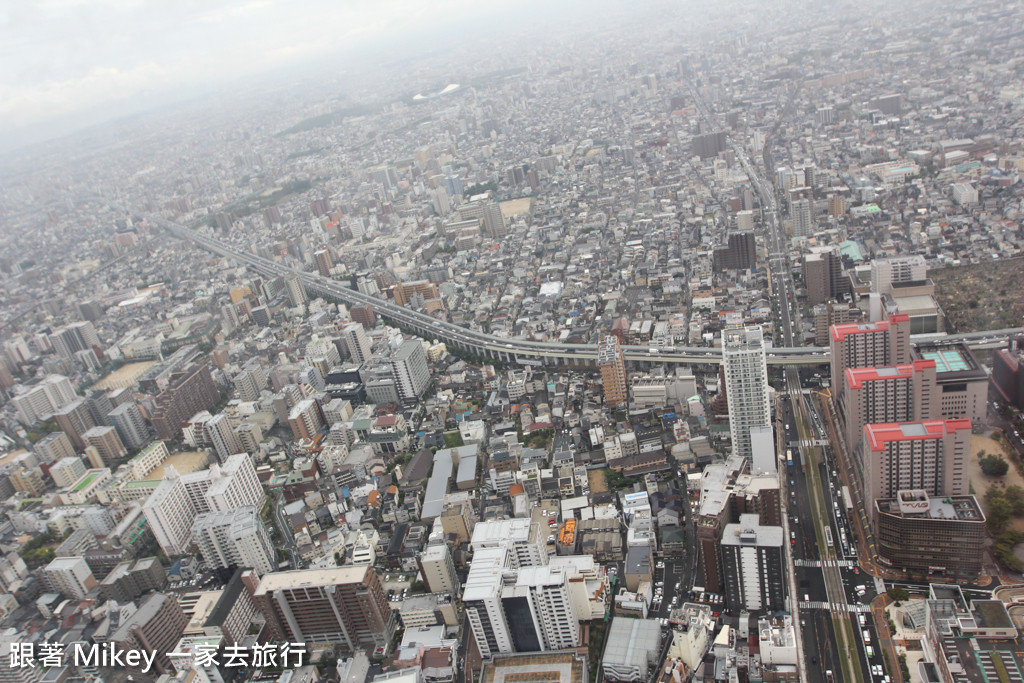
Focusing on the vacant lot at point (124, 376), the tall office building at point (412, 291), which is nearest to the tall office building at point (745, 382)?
the tall office building at point (412, 291)

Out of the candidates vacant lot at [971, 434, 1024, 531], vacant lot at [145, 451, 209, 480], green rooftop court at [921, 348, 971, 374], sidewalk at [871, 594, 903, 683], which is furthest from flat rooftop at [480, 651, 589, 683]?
vacant lot at [145, 451, 209, 480]

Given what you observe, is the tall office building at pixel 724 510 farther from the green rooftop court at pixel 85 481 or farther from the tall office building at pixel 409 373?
the green rooftop court at pixel 85 481

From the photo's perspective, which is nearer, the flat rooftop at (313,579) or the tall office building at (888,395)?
the flat rooftop at (313,579)

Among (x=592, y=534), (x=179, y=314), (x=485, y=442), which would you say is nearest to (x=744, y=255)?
(x=485, y=442)

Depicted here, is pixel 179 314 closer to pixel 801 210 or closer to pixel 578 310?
pixel 578 310

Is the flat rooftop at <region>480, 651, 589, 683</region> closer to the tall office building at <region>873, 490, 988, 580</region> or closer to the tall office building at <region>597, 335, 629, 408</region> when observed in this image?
the tall office building at <region>873, 490, 988, 580</region>

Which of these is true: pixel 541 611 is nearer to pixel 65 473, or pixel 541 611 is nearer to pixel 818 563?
pixel 818 563
